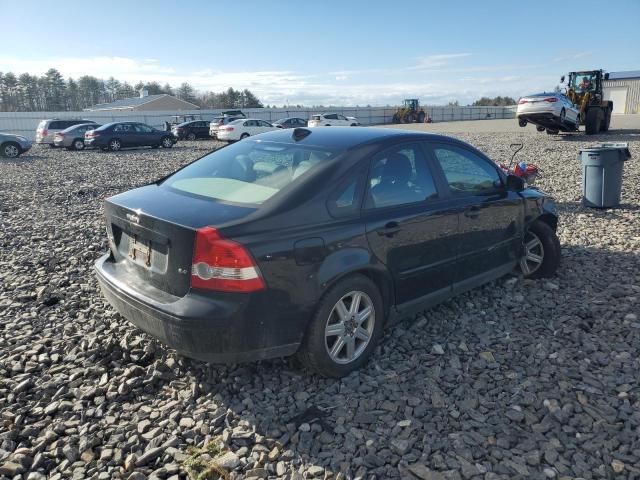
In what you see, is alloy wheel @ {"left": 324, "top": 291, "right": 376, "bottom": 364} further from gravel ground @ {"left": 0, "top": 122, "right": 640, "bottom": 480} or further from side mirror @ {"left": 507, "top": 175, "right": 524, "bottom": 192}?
side mirror @ {"left": 507, "top": 175, "right": 524, "bottom": 192}

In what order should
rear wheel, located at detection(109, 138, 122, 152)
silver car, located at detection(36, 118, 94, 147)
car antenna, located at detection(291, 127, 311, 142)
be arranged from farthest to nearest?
silver car, located at detection(36, 118, 94, 147) < rear wheel, located at detection(109, 138, 122, 152) < car antenna, located at detection(291, 127, 311, 142)

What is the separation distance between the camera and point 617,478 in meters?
2.62

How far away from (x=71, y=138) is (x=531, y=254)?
25346 millimetres

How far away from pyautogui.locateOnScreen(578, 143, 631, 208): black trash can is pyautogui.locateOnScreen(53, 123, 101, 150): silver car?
23.8m

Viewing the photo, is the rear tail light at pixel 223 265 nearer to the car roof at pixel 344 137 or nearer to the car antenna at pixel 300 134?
the car roof at pixel 344 137

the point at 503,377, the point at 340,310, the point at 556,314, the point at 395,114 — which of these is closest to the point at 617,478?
the point at 503,377

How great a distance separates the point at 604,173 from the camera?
826cm

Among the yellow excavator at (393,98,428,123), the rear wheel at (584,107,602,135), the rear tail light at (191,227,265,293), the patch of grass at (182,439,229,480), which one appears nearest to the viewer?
the patch of grass at (182,439,229,480)

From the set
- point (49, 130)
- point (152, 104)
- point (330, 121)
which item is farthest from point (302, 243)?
point (152, 104)

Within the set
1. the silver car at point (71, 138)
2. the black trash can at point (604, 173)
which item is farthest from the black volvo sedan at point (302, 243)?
the silver car at point (71, 138)

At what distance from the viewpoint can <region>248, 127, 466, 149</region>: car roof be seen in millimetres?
3826

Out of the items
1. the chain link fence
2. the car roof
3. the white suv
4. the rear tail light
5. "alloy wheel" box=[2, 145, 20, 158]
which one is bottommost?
the rear tail light

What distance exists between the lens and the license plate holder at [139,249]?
3.32 m

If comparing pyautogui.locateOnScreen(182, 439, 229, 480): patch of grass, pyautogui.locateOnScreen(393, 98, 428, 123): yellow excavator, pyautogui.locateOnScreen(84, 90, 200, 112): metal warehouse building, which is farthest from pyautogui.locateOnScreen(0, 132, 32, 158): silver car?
pyautogui.locateOnScreen(84, 90, 200, 112): metal warehouse building
